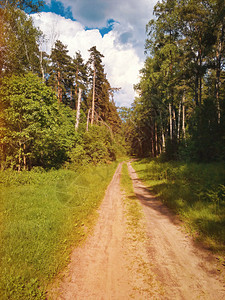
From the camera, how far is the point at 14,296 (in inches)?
96.4

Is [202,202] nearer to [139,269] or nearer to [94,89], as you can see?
[139,269]

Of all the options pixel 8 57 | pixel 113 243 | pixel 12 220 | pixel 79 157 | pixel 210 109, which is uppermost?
pixel 8 57

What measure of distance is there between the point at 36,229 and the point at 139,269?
2.96m

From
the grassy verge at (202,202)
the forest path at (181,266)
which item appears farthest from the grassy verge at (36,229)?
the grassy verge at (202,202)

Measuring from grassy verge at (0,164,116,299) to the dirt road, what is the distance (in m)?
0.39

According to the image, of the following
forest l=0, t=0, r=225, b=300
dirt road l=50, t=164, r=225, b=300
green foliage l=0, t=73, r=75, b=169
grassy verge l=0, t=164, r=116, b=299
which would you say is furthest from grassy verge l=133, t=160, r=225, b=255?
green foliage l=0, t=73, r=75, b=169

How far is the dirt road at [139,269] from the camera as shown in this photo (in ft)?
8.94

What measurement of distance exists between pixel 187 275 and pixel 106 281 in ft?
5.64

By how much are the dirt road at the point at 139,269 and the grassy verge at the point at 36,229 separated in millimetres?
394

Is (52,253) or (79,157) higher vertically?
(79,157)

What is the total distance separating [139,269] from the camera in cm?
326

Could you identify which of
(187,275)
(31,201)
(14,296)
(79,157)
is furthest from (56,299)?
(79,157)

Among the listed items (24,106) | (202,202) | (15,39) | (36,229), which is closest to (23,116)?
(24,106)

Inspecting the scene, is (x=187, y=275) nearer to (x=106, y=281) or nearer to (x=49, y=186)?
(x=106, y=281)
